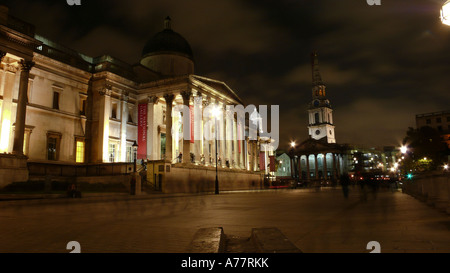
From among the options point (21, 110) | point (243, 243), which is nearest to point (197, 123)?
point (21, 110)

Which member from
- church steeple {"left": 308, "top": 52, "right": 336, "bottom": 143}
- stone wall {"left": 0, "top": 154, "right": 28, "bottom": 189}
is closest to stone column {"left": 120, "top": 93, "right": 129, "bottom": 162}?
stone wall {"left": 0, "top": 154, "right": 28, "bottom": 189}

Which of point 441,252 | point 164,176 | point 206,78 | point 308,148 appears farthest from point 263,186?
point 308,148

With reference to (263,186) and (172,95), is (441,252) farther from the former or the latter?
(263,186)

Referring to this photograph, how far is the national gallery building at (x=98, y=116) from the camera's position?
26.2 meters

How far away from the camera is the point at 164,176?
2906cm

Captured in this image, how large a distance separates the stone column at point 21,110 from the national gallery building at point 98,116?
7 centimetres

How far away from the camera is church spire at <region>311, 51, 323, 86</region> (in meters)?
152

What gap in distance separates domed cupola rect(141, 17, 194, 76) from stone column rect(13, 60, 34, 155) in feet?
72.7

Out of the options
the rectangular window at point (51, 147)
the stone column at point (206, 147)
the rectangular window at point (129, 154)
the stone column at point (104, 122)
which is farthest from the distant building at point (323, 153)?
the rectangular window at point (51, 147)

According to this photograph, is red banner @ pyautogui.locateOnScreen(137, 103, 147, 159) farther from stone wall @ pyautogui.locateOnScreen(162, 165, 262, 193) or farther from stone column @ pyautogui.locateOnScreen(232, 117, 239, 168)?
stone column @ pyautogui.locateOnScreen(232, 117, 239, 168)

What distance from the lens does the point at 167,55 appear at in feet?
159

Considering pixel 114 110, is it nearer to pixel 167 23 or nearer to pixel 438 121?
pixel 167 23
